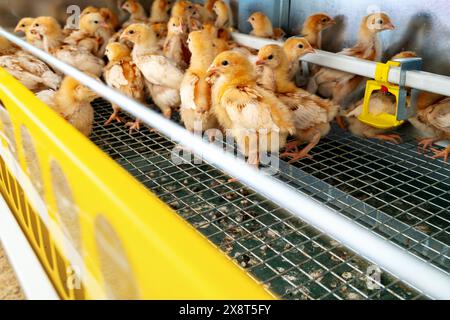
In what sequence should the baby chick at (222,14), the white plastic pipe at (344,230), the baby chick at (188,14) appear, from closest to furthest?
1. the white plastic pipe at (344,230)
2. the baby chick at (188,14)
3. the baby chick at (222,14)

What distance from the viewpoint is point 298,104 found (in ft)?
7.99

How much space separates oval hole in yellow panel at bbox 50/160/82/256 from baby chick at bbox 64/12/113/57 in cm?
279

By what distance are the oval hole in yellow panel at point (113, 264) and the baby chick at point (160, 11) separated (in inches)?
144

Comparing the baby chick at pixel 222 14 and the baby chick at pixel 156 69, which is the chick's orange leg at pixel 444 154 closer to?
the baby chick at pixel 156 69

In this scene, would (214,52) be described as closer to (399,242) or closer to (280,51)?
(280,51)

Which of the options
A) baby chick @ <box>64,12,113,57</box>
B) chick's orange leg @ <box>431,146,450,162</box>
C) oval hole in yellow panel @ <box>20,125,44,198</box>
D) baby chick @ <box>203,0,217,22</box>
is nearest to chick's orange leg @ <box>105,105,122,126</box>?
baby chick @ <box>64,12,113,57</box>

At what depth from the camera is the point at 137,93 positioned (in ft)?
9.87

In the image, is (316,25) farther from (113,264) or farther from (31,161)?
(113,264)

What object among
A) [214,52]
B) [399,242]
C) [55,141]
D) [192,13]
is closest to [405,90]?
[399,242]

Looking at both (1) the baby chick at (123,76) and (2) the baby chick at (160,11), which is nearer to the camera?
(1) the baby chick at (123,76)

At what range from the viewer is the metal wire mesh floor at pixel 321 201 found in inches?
65.6

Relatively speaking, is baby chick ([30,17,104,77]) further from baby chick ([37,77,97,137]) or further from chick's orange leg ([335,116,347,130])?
chick's orange leg ([335,116,347,130])

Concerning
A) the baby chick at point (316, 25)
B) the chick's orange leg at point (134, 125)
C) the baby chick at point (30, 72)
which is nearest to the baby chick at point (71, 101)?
the chick's orange leg at point (134, 125)

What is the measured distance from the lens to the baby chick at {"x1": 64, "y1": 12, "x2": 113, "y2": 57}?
12.2 ft
